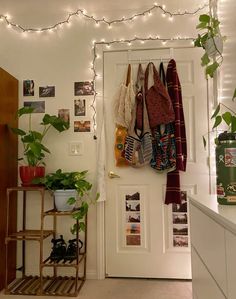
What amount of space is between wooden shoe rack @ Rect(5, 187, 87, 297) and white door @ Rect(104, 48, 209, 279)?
35 centimetres

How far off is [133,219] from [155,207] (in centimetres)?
23

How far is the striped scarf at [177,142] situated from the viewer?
8.05ft

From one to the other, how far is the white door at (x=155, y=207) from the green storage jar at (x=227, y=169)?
138 centimetres

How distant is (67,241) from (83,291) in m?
0.47

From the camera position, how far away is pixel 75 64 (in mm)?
2691

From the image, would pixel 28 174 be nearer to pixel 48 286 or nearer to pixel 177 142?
pixel 48 286

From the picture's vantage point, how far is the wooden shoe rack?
2.23 m

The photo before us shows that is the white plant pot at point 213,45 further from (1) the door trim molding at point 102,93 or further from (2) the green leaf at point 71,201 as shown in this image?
(2) the green leaf at point 71,201

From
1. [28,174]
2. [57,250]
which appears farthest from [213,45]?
[57,250]

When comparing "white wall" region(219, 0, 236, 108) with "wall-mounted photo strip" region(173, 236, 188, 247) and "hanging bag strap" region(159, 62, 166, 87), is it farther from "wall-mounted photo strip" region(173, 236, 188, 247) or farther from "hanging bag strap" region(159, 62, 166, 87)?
"wall-mounted photo strip" region(173, 236, 188, 247)

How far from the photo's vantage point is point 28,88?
107 inches

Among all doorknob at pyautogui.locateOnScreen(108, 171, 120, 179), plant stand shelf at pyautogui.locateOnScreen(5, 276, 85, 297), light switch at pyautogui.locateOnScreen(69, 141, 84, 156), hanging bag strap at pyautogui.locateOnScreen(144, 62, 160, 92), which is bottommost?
plant stand shelf at pyautogui.locateOnScreen(5, 276, 85, 297)

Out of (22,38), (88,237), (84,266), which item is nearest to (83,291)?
(84,266)

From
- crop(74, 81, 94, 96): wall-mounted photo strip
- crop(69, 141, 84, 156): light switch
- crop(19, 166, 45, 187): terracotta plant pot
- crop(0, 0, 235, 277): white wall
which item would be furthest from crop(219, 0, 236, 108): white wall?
crop(19, 166, 45, 187): terracotta plant pot
